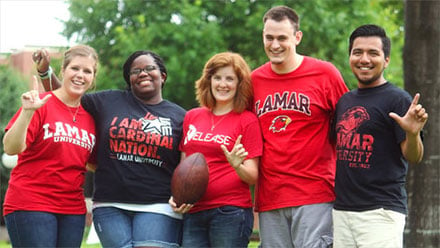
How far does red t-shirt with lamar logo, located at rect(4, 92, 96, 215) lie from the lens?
5.46m

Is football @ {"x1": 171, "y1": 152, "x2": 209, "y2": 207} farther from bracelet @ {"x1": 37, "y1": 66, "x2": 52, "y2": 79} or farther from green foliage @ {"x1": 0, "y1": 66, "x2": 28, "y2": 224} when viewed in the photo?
green foliage @ {"x1": 0, "y1": 66, "x2": 28, "y2": 224}

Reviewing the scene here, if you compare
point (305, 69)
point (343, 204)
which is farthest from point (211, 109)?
point (343, 204)

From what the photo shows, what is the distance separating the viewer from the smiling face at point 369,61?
17.4ft

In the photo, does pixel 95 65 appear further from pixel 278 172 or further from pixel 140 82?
pixel 278 172

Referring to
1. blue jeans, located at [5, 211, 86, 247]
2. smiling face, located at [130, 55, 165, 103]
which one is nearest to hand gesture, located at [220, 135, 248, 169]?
smiling face, located at [130, 55, 165, 103]

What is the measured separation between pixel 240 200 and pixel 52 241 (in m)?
1.54

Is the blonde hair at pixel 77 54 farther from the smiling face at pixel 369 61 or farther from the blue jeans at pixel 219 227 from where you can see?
the smiling face at pixel 369 61

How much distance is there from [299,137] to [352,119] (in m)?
0.50

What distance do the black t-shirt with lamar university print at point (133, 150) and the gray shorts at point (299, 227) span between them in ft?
3.00

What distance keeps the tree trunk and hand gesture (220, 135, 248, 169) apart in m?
3.69

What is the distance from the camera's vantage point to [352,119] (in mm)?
5254

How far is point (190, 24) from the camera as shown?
1717cm

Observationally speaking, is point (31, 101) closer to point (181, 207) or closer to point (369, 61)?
point (181, 207)

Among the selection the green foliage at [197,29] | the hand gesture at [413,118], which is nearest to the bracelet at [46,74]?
the hand gesture at [413,118]
